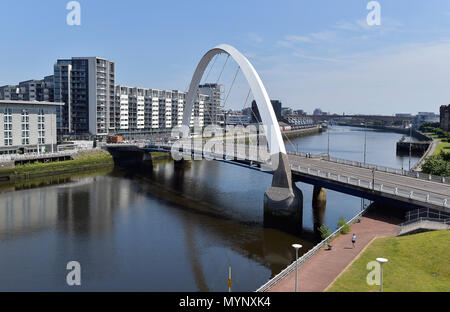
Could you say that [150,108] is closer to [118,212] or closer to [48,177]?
[48,177]

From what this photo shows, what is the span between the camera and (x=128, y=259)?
23.0 m

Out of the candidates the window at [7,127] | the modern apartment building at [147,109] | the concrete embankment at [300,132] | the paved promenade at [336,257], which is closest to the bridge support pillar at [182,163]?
the window at [7,127]

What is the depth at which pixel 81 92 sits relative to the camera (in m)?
80.1

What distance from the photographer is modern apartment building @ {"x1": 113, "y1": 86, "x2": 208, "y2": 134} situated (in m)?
90.4

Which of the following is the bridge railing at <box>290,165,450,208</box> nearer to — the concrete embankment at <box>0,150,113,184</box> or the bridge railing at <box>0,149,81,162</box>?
the concrete embankment at <box>0,150,113,184</box>

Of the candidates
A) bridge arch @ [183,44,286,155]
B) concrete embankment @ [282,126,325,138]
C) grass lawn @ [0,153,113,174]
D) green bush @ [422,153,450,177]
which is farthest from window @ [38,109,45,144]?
concrete embankment @ [282,126,325,138]

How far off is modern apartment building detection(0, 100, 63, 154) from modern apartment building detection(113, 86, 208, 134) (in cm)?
2810

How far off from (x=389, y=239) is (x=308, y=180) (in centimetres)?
1199

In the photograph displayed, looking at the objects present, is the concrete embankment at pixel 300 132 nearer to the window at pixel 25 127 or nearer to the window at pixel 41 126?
the window at pixel 41 126

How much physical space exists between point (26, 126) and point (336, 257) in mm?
51256

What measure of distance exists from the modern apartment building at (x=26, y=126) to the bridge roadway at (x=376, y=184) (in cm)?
3056

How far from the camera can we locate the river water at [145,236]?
20422 mm
